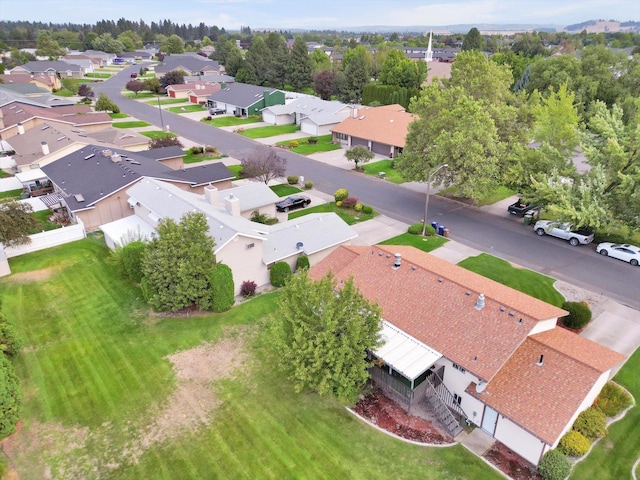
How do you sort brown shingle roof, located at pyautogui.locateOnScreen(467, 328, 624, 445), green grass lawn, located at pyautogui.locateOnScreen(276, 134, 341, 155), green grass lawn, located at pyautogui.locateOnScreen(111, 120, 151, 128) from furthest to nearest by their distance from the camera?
green grass lawn, located at pyautogui.locateOnScreen(111, 120, 151, 128) < green grass lawn, located at pyautogui.locateOnScreen(276, 134, 341, 155) < brown shingle roof, located at pyautogui.locateOnScreen(467, 328, 624, 445)

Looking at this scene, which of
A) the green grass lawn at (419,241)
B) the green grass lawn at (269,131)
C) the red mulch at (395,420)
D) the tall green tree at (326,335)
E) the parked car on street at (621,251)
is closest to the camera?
the tall green tree at (326,335)

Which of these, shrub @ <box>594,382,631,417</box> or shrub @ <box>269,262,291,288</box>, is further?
shrub @ <box>269,262,291,288</box>

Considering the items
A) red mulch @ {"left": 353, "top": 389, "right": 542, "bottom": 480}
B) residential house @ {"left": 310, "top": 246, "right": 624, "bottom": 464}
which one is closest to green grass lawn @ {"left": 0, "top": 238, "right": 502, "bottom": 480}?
red mulch @ {"left": 353, "top": 389, "right": 542, "bottom": 480}

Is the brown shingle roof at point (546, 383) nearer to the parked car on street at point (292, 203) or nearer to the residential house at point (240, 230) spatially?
the residential house at point (240, 230)

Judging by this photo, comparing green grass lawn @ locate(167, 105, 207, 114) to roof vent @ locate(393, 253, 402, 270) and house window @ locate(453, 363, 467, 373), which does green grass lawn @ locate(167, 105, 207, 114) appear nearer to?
roof vent @ locate(393, 253, 402, 270)

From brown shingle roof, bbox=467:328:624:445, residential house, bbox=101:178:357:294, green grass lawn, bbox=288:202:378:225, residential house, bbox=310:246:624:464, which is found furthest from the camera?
green grass lawn, bbox=288:202:378:225

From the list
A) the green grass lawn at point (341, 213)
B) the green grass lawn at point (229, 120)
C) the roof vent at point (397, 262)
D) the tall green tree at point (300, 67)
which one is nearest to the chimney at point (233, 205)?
the green grass lawn at point (341, 213)

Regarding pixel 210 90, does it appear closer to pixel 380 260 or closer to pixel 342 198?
pixel 342 198
